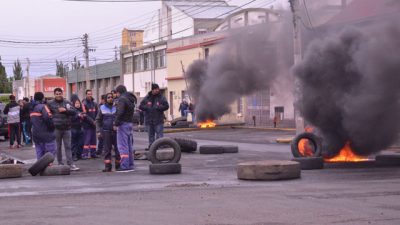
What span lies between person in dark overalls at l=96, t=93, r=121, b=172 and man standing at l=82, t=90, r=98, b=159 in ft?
4.60

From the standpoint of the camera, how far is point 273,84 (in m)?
23.7

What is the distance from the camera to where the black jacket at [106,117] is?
14539 mm

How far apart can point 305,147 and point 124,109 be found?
4.22 meters

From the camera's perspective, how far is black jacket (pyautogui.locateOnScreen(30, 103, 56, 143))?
14.0 m

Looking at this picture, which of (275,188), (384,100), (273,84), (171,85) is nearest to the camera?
(275,188)

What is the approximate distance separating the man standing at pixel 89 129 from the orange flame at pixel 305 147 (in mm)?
5569

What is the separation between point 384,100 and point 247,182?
13.5ft

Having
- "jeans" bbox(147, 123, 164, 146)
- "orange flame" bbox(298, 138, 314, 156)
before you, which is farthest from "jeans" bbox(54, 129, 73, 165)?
"orange flame" bbox(298, 138, 314, 156)

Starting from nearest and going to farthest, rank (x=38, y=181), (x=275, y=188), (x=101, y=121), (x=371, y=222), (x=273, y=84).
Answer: (x=371, y=222) → (x=275, y=188) → (x=38, y=181) → (x=101, y=121) → (x=273, y=84)

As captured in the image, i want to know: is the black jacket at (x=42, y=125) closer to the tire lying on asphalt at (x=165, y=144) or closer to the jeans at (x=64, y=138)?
the jeans at (x=64, y=138)

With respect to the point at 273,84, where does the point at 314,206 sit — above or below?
below

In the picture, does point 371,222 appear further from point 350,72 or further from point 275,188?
point 350,72

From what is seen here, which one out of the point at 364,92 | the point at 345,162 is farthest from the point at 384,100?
the point at 345,162

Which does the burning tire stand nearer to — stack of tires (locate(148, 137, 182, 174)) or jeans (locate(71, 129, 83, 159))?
stack of tires (locate(148, 137, 182, 174))
